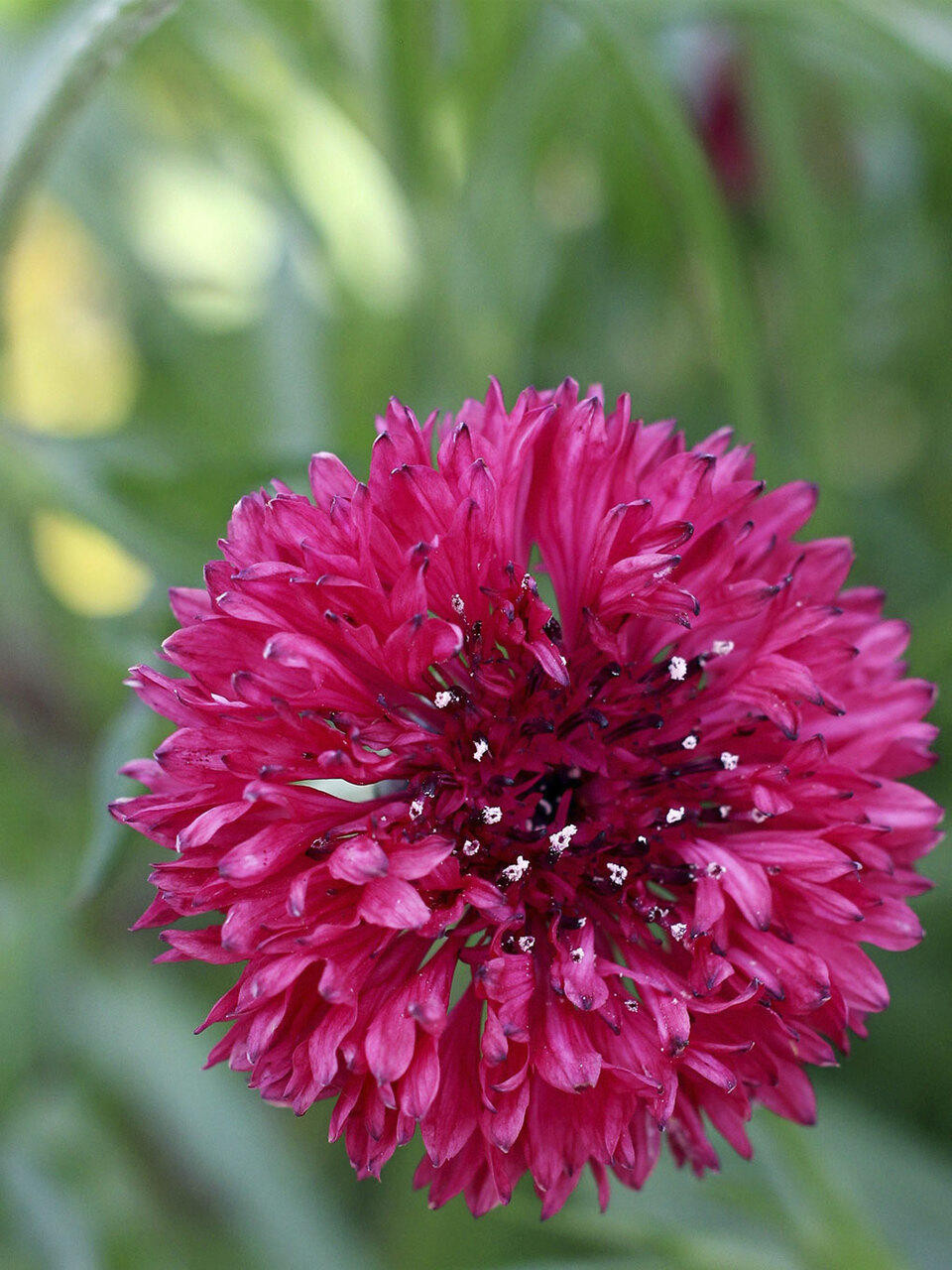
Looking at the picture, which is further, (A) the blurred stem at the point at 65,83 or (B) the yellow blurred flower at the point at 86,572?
(B) the yellow blurred flower at the point at 86,572

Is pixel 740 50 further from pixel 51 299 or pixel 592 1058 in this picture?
pixel 592 1058

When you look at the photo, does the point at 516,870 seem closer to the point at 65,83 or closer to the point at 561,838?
the point at 561,838

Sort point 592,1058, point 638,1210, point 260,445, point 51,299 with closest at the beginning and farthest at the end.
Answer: point 592,1058
point 638,1210
point 260,445
point 51,299

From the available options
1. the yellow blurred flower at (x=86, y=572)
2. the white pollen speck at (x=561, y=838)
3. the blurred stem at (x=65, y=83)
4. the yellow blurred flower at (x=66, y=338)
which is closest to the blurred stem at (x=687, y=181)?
the blurred stem at (x=65, y=83)

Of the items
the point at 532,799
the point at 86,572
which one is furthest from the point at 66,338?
the point at 532,799

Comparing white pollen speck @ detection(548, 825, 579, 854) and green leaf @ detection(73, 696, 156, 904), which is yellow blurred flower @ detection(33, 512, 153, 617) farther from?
white pollen speck @ detection(548, 825, 579, 854)

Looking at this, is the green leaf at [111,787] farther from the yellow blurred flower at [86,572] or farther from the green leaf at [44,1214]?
the yellow blurred flower at [86,572]

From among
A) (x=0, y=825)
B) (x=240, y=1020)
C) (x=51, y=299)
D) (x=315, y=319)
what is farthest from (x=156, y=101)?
(x=240, y=1020)

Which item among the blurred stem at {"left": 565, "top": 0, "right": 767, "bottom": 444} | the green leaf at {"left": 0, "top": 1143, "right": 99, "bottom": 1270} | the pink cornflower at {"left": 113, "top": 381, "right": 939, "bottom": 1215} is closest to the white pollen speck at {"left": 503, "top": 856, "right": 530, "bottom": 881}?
the pink cornflower at {"left": 113, "top": 381, "right": 939, "bottom": 1215}
